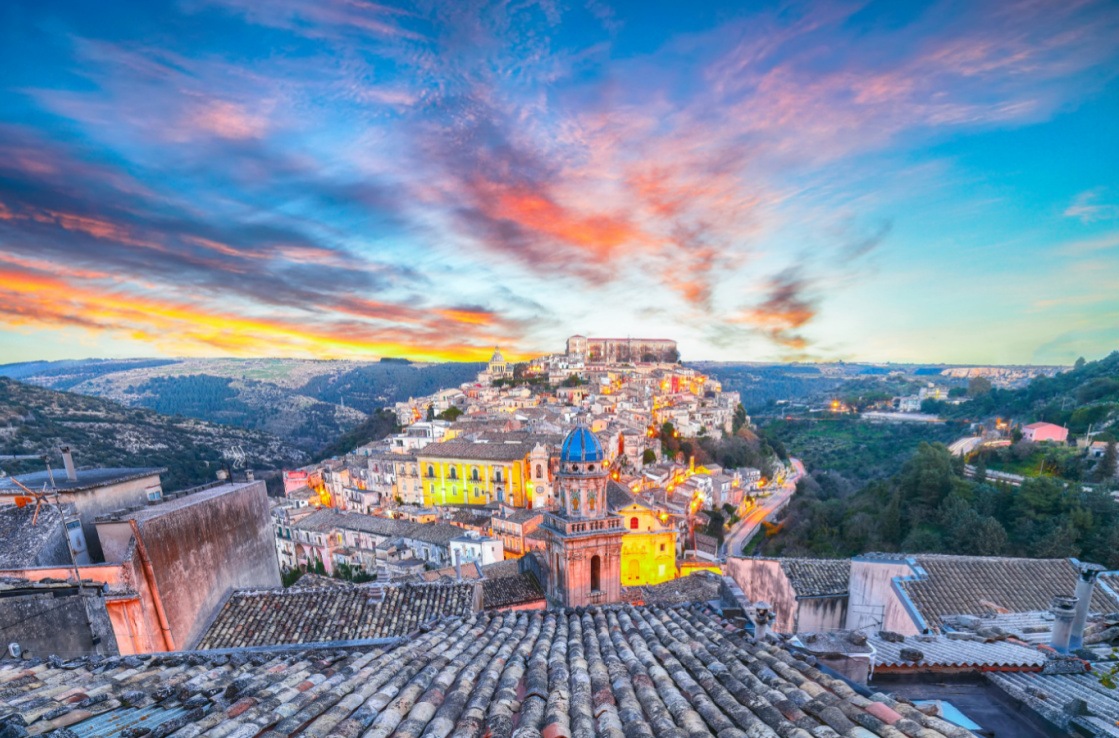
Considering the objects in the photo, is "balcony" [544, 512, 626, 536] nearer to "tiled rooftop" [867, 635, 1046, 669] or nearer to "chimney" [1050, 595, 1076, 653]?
"tiled rooftop" [867, 635, 1046, 669]

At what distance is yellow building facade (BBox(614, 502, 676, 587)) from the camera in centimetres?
2497

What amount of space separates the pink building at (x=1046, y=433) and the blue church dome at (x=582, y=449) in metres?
36.8

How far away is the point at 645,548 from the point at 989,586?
1515cm

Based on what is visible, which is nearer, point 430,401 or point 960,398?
point 430,401

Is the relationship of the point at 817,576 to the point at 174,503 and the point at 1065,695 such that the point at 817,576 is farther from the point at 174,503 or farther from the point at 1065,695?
the point at 174,503

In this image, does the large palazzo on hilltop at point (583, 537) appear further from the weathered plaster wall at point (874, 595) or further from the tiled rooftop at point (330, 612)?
the weathered plaster wall at point (874, 595)

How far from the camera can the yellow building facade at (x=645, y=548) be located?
24969 mm

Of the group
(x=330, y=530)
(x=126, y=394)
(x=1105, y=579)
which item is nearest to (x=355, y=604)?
(x=1105, y=579)

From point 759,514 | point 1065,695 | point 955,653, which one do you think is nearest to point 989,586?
point 955,653

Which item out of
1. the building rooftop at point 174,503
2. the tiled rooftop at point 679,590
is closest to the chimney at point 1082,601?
the tiled rooftop at point 679,590

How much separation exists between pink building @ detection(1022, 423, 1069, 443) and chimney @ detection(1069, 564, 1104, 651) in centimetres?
3828

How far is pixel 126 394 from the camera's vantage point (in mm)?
105125

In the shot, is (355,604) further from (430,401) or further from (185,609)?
(430,401)

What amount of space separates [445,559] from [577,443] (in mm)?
13240
